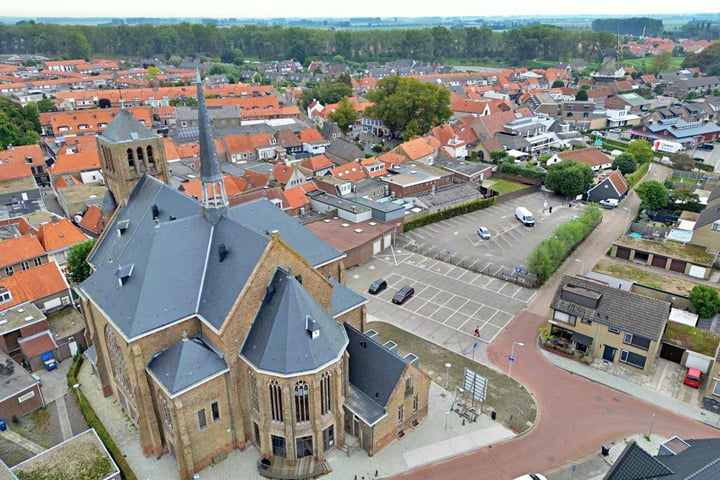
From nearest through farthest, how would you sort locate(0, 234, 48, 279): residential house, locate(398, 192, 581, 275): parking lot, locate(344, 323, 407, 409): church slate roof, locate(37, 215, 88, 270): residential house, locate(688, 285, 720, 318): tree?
locate(344, 323, 407, 409): church slate roof
locate(688, 285, 720, 318): tree
locate(0, 234, 48, 279): residential house
locate(37, 215, 88, 270): residential house
locate(398, 192, 581, 275): parking lot

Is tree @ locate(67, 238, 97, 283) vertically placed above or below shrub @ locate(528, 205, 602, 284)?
above

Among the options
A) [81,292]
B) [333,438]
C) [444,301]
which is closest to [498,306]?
[444,301]

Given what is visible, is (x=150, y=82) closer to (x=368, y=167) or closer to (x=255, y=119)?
(x=255, y=119)

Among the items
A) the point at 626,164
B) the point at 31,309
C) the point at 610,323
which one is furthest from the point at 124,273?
the point at 626,164

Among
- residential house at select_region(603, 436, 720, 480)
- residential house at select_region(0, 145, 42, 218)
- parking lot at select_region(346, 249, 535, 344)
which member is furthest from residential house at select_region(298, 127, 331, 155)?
residential house at select_region(603, 436, 720, 480)

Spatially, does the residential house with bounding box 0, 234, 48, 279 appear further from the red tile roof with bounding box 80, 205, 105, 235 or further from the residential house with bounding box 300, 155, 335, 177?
the residential house with bounding box 300, 155, 335, 177
